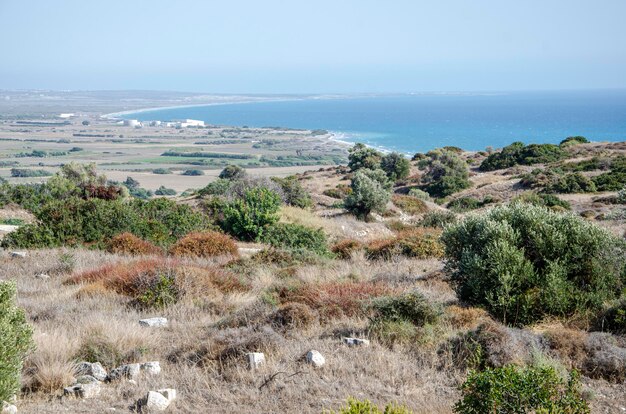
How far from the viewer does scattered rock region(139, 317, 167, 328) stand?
818 cm

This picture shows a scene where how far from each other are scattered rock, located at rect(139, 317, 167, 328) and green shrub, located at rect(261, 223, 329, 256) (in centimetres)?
833

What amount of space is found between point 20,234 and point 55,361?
1182cm

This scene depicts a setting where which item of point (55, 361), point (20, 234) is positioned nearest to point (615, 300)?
point (55, 361)

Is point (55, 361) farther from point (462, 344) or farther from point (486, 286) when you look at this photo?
point (486, 286)

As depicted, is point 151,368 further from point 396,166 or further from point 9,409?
point 396,166

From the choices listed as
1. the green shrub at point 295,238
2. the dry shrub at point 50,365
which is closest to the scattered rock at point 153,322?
the dry shrub at point 50,365

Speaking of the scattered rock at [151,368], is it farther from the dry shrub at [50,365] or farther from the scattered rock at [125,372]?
the dry shrub at [50,365]

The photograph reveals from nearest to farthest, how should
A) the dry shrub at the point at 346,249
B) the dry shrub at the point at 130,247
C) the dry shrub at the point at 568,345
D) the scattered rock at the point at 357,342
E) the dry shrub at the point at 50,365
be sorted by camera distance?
the dry shrub at the point at 50,365 → the dry shrub at the point at 568,345 → the scattered rock at the point at 357,342 → the dry shrub at the point at 130,247 → the dry shrub at the point at 346,249

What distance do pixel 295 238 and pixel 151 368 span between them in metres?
12.1

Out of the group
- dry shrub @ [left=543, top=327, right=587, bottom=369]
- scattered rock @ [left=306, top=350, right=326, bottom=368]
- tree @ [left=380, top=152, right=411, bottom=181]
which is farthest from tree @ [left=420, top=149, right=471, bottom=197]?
scattered rock @ [left=306, top=350, right=326, bottom=368]

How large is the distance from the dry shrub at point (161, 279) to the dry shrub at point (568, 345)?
5562mm

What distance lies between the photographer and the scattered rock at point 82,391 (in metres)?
5.77

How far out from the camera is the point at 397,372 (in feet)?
20.5

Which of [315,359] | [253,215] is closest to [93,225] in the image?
[253,215]
